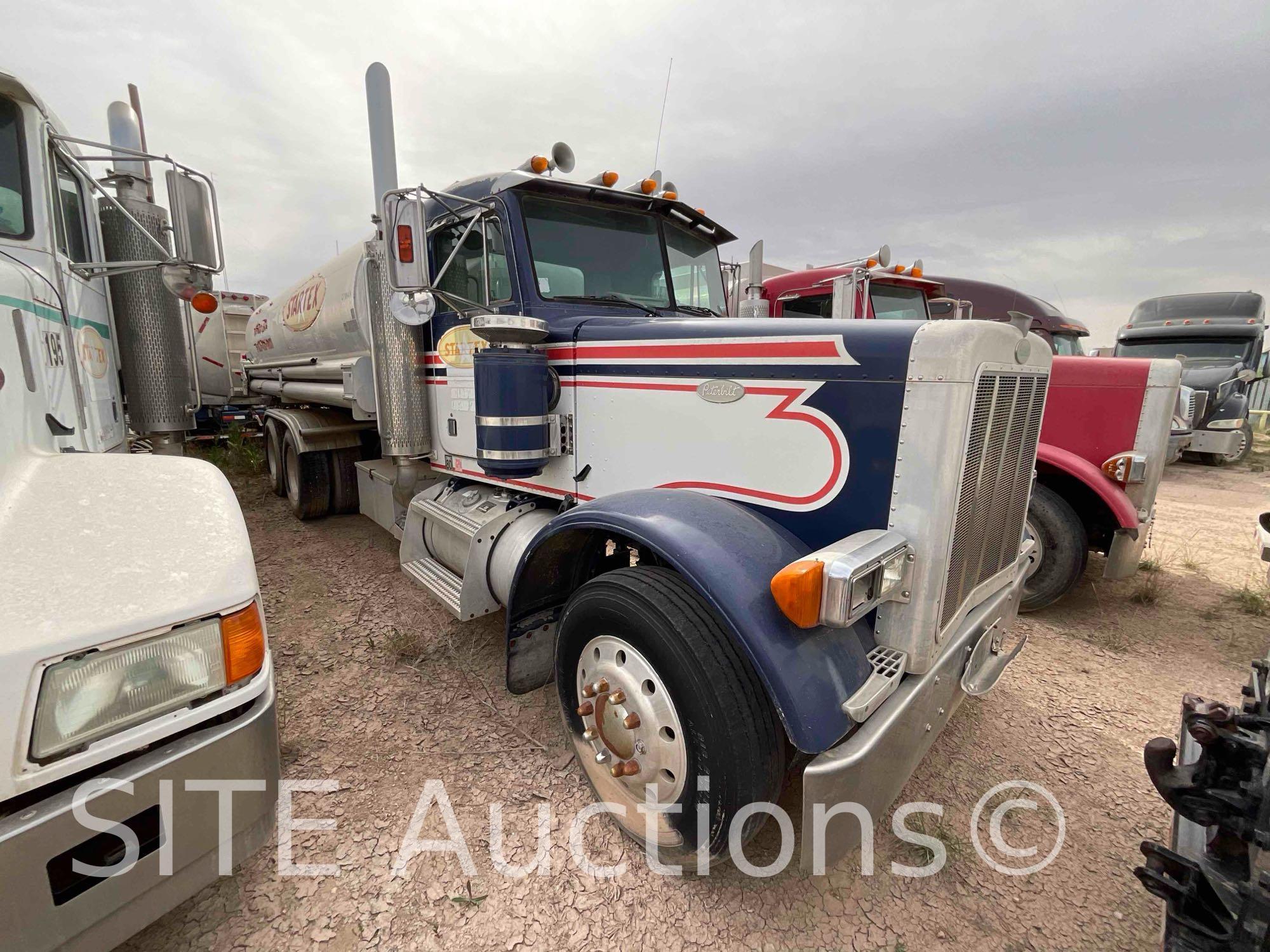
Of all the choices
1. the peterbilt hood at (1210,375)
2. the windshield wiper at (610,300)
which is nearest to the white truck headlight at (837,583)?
the windshield wiper at (610,300)

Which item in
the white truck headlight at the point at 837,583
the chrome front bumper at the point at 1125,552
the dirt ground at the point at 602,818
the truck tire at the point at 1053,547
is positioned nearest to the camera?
the white truck headlight at the point at 837,583

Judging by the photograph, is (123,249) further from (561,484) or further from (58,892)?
(58,892)

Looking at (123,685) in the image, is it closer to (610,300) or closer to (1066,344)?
(610,300)

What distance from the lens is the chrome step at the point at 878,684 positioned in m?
1.69

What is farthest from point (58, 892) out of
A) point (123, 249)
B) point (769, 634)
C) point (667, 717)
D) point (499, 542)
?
point (123, 249)

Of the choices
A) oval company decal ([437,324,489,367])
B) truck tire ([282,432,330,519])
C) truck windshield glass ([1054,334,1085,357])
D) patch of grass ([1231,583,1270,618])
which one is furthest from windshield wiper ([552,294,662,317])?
truck windshield glass ([1054,334,1085,357])

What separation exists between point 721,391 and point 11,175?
309 centimetres

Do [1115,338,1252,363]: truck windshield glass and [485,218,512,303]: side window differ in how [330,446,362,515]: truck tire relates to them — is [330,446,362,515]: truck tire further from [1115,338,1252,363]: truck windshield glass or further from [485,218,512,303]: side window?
[1115,338,1252,363]: truck windshield glass

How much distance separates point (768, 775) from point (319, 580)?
12.9 feet

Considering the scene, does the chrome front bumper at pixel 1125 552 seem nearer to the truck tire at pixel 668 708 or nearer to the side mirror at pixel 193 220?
the truck tire at pixel 668 708

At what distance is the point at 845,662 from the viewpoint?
5.86 feet

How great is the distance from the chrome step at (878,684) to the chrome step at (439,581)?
2.17m

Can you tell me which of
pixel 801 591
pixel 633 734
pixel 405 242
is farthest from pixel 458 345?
pixel 801 591

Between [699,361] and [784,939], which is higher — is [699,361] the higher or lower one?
the higher one
